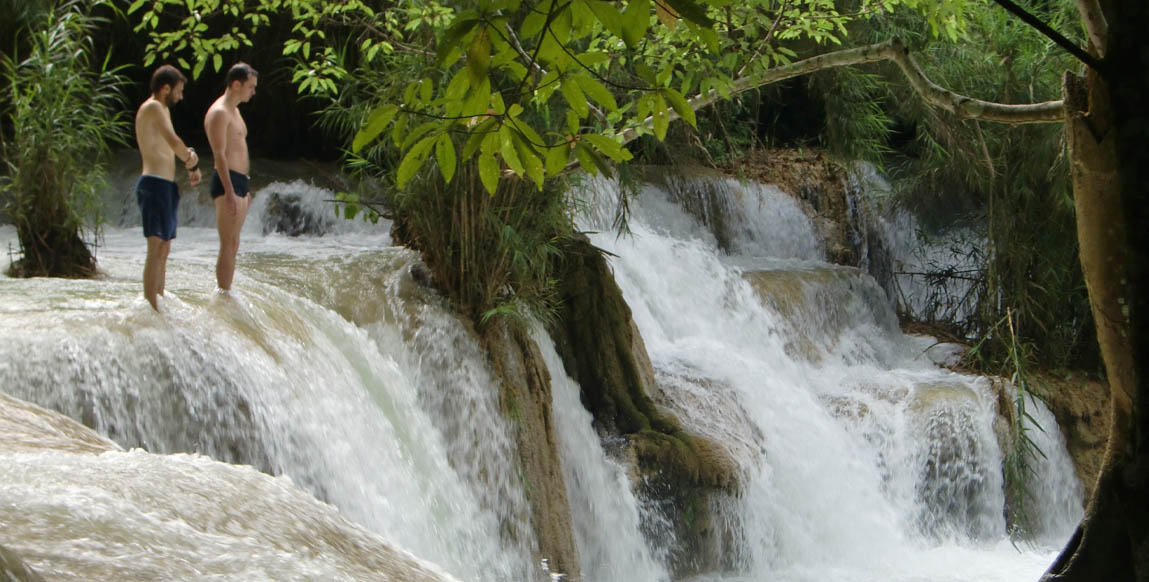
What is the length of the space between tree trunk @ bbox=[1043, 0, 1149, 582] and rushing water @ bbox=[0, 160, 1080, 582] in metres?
1.52

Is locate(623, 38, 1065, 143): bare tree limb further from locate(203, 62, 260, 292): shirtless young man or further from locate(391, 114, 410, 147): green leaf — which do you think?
locate(203, 62, 260, 292): shirtless young man

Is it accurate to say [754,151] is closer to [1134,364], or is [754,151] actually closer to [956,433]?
[956,433]

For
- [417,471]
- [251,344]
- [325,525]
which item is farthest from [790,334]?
[325,525]

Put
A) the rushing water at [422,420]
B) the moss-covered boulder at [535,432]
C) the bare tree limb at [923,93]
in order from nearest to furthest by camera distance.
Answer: the rushing water at [422,420] → the bare tree limb at [923,93] → the moss-covered boulder at [535,432]

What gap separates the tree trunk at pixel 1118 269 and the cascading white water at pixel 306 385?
339 cm

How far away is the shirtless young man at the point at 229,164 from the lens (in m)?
5.92

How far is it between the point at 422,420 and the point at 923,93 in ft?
9.71

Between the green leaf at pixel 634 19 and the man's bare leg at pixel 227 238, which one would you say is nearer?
the green leaf at pixel 634 19

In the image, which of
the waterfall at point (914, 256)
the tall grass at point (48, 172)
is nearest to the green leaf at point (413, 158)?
the tall grass at point (48, 172)

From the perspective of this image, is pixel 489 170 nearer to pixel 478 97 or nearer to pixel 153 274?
pixel 478 97

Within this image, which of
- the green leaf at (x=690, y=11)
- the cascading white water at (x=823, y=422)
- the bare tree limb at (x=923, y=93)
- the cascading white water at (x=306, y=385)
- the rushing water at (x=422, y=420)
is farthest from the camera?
the cascading white water at (x=823, y=422)

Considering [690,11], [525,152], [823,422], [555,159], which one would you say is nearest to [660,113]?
[555,159]

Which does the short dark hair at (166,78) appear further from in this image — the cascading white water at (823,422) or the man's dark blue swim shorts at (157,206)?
the cascading white water at (823,422)

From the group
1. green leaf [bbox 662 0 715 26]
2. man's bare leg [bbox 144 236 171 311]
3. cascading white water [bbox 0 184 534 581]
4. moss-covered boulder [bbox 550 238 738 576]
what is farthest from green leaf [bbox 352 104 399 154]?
moss-covered boulder [bbox 550 238 738 576]
